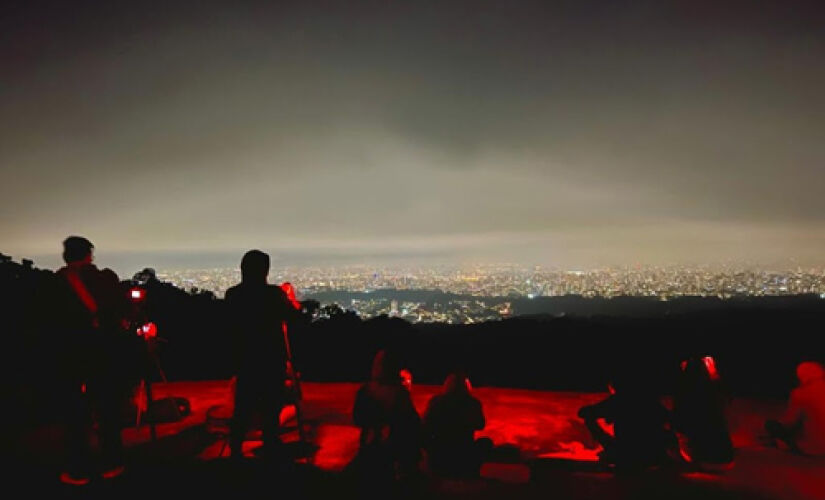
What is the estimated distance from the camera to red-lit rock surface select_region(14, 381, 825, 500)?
13.8ft

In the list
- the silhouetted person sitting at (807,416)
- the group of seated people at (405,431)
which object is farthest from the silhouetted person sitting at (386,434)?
the silhouetted person sitting at (807,416)

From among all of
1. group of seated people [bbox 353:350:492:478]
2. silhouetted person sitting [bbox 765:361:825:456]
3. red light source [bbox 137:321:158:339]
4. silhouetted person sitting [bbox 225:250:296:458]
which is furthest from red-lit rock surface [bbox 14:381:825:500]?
red light source [bbox 137:321:158:339]

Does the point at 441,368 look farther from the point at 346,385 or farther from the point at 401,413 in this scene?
the point at 401,413

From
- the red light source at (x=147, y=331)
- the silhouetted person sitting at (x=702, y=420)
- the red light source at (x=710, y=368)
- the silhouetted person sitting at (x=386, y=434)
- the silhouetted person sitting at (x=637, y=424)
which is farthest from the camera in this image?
the red light source at (x=147, y=331)

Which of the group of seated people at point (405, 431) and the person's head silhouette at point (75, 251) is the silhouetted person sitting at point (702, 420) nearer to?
the group of seated people at point (405, 431)

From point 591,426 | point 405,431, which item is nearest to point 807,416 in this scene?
point 591,426

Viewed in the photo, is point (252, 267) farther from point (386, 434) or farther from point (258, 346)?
point (386, 434)

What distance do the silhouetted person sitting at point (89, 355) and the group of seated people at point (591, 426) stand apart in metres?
1.93

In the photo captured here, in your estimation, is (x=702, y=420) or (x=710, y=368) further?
(x=710, y=368)

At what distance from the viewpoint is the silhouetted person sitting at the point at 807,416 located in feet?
16.0

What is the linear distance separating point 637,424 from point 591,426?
415 millimetres

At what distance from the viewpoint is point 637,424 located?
4344 mm

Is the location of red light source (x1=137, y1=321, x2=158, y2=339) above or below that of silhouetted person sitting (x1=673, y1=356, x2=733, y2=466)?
above

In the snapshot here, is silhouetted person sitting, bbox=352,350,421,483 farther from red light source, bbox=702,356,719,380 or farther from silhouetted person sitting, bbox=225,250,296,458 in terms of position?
red light source, bbox=702,356,719,380
